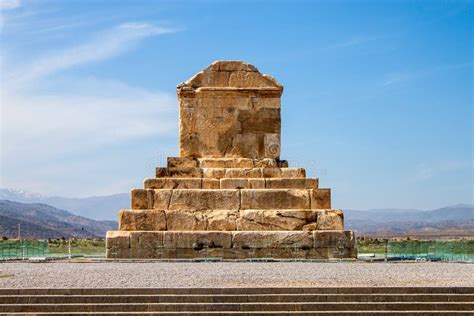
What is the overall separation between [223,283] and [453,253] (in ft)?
37.1

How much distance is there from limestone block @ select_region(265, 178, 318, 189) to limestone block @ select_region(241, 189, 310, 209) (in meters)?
0.45

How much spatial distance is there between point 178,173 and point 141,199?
1.59 meters

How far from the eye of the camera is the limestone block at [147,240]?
2089 cm

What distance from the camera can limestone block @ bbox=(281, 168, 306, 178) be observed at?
23062 millimetres

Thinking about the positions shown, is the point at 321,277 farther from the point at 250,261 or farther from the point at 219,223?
the point at 219,223

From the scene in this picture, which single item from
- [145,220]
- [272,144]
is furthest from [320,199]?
[145,220]

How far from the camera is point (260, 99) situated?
24.4 metres

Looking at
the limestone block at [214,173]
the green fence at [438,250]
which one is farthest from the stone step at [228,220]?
the green fence at [438,250]

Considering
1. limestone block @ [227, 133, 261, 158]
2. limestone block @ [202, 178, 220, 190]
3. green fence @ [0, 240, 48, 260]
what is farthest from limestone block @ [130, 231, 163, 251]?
green fence @ [0, 240, 48, 260]

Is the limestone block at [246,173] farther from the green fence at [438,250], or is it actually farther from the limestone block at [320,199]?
the green fence at [438,250]

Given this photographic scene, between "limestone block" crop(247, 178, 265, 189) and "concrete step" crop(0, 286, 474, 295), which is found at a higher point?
"limestone block" crop(247, 178, 265, 189)

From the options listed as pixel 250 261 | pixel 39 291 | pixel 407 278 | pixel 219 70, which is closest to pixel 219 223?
pixel 250 261

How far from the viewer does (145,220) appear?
2147 cm

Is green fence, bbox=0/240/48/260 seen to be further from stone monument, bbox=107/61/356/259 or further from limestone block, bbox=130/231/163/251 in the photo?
limestone block, bbox=130/231/163/251
